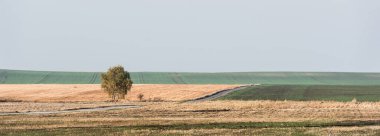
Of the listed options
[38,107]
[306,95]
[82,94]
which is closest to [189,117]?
[38,107]

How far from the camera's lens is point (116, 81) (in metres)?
133

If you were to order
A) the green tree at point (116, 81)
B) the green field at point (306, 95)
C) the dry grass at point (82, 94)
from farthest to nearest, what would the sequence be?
the dry grass at point (82, 94) < the green tree at point (116, 81) < the green field at point (306, 95)

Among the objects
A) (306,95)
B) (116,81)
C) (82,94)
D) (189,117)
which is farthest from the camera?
(82,94)

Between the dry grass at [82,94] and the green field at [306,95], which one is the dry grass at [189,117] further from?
the dry grass at [82,94]

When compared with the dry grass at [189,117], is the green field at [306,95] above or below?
above

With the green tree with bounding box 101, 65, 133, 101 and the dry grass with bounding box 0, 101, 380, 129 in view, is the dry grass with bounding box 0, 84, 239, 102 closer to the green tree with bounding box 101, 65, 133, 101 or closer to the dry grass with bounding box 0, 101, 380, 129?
the green tree with bounding box 101, 65, 133, 101

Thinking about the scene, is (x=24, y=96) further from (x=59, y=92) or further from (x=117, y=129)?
(x=117, y=129)

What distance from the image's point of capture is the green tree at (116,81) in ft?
437

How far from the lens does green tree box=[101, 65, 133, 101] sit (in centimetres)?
13325

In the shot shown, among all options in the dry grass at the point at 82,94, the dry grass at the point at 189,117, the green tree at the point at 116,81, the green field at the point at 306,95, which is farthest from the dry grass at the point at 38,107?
the green field at the point at 306,95

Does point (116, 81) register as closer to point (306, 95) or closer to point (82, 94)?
point (82, 94)

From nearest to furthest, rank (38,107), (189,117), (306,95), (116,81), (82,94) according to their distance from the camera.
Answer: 1. (189,117)
2. (38,107)
3. (116,81)
4. (306,95)
5. (82,94)

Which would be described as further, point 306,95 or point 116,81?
point 306,95

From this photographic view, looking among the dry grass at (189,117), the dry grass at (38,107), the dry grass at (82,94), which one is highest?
the dry grass at (82,94)
